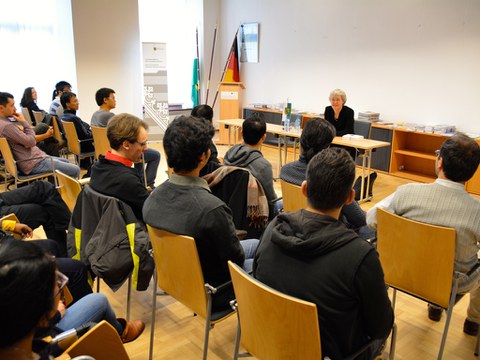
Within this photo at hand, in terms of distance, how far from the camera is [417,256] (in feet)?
6.72

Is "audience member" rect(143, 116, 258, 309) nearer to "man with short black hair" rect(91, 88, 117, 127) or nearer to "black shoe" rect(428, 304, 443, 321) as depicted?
"black shoe" rect(428, 304, 443, 321)

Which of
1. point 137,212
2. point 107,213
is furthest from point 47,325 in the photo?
point 137,212

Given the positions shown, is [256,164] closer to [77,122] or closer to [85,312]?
[85,312]

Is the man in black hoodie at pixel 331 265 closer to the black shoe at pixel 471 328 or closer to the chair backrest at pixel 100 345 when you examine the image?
the chair backrest at pixel 100 345

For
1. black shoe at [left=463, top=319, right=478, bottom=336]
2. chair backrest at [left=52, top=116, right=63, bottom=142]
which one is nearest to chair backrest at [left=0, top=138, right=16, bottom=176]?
chair backrest at [left=52, top=116, right=63, bottom=142]

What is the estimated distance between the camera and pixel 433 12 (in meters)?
5.83

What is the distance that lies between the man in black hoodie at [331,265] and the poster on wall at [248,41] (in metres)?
7.80

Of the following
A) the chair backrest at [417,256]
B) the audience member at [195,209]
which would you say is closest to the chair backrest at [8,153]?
the audience member at [195,209]

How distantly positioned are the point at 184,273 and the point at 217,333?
80 cm

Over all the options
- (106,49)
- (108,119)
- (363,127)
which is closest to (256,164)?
(108,119)

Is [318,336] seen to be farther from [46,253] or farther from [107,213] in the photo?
[107,213]

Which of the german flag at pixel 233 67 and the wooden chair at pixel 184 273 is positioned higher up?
the german flag at pixel 233 67

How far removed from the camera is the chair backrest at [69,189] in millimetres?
2598

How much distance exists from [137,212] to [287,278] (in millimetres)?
1259
